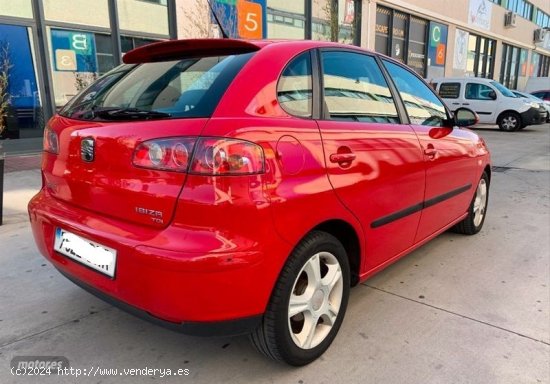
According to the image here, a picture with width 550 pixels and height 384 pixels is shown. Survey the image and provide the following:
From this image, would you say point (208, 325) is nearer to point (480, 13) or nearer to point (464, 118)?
point (464, 118)

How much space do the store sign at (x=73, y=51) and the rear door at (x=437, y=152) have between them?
7476 millimetres

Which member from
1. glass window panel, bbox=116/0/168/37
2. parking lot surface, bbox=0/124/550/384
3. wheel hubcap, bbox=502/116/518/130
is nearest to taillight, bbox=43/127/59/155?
parking lot surface, bbox=0/124/550/384

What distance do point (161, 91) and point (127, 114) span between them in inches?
8.5

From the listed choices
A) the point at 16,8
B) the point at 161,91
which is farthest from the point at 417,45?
the point at 161,91

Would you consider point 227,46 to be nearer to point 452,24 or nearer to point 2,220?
point 2,220

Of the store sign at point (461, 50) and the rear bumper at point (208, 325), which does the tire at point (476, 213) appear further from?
the store sign at point (461, 50)

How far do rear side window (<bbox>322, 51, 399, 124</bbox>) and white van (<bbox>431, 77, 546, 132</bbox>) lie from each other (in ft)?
43.5

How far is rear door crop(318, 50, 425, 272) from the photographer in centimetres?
233

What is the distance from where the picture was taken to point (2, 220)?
14.6 feet

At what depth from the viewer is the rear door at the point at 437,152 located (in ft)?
10.2

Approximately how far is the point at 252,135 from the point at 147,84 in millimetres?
779

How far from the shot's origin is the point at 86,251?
6.85 feet

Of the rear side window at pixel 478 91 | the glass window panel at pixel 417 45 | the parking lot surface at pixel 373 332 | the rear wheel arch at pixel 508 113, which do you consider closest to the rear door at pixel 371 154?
the parking lot surface at pixel 373 332

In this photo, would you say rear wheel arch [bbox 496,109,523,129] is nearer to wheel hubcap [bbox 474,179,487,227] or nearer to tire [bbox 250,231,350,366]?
wheel hubcap [bbox 474,179,487,227]
